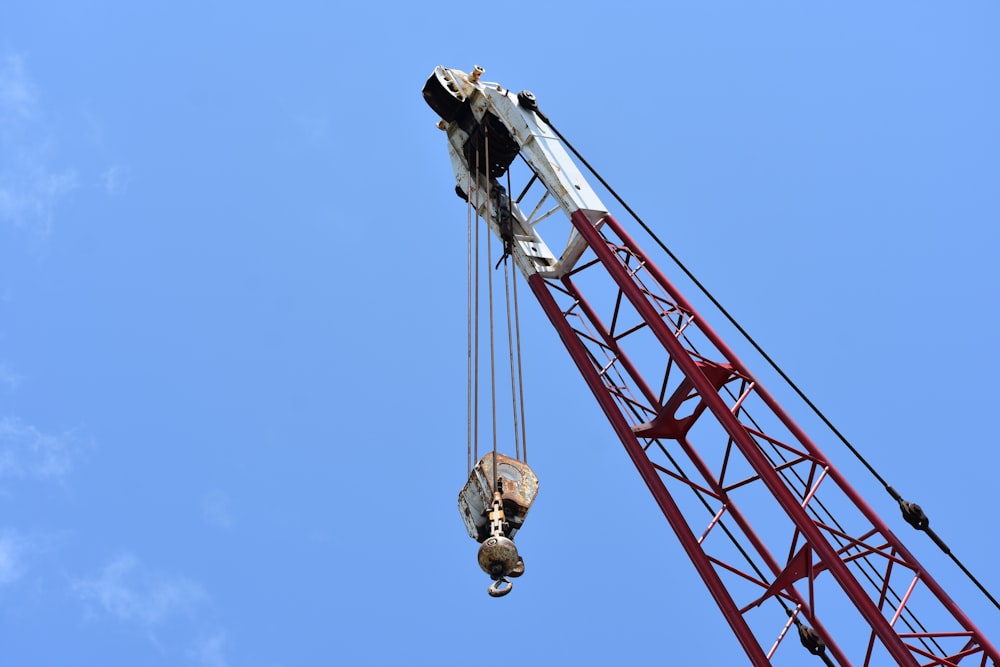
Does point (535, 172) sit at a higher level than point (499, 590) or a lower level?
higher

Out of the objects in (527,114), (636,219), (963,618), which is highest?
(527,114)

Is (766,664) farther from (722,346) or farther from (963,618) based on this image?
(722,346)

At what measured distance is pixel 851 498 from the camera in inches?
609

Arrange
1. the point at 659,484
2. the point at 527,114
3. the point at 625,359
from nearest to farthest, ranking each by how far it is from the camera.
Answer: the point at 659,484 < the point at 625,359 < the point at 527,114

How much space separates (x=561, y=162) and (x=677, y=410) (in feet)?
14.6

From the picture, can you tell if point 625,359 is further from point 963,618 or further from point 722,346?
point 963,618

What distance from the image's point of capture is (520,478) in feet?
51.6

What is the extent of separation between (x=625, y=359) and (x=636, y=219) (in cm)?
243

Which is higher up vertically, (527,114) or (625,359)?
(527,114)

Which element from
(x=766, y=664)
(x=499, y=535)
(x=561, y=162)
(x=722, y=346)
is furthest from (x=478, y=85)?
(x=766, y=664)

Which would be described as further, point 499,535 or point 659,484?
point 659,484

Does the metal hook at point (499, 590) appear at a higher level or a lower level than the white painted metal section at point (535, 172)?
lower

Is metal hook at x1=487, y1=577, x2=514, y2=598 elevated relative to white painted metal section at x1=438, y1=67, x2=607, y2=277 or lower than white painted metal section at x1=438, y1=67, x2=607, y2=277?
lower

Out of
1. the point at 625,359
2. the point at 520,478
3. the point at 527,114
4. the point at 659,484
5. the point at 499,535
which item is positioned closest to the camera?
the point at 499,535
